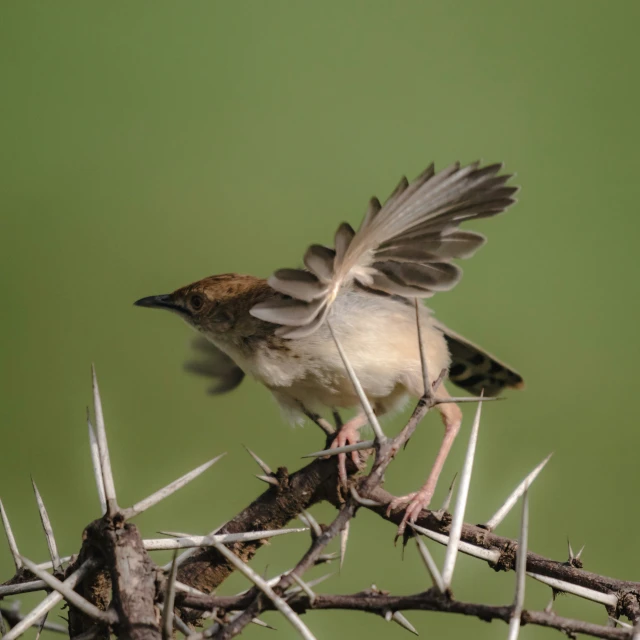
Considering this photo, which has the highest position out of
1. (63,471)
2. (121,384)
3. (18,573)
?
(18,573)

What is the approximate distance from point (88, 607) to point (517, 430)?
3.30 metres

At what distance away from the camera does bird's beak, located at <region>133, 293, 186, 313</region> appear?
351 centimetres

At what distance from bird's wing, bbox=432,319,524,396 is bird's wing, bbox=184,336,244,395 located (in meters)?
0.91

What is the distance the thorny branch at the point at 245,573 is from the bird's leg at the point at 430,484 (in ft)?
0.28

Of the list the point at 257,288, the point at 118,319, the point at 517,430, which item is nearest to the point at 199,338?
the point at 257,288

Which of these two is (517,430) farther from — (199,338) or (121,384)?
(121,384)

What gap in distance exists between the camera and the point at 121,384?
482cm

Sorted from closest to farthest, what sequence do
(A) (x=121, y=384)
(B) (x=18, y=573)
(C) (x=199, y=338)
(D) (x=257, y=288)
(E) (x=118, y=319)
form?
(B) (x=18, y=573)
(D) (x=257, y=288)
(C) (x=199, y=338)
(A) (x=121, y=384)
(E) (x=118, y=319)

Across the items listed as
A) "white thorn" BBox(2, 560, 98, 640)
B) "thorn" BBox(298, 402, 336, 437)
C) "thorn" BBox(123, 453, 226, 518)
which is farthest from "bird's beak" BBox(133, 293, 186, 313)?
"white thorn" BBox(2, 560, 98, 640)

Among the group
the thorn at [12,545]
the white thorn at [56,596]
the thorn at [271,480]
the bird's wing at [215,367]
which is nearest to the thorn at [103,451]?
the white thorn at [56,596]

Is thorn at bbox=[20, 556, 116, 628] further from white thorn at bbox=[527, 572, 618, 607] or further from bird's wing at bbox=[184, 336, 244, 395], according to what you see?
bird's wing at bbox=[184, 336, 244, 395]

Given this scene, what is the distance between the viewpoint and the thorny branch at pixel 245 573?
4.74 ft

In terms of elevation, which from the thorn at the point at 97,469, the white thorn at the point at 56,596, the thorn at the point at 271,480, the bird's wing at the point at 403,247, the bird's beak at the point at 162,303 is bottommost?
the white thorn at the point at 56,596

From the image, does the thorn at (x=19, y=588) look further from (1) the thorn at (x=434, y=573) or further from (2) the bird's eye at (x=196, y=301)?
(2) the bird's eye at (x=196, y=301)
